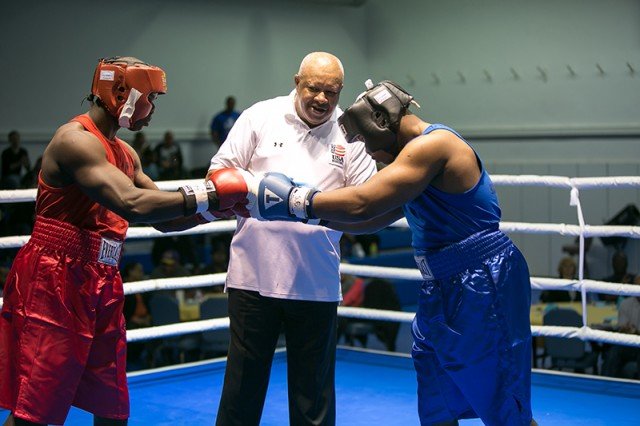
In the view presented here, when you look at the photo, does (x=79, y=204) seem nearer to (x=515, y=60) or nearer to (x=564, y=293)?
(x=564, y=293)

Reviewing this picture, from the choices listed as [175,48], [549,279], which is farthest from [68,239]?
[175,48]

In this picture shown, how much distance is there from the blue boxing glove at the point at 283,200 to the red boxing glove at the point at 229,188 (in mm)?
66

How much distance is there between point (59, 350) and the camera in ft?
9.86

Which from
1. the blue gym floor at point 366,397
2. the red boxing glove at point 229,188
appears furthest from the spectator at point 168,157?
the red boxing glove at point 229,188

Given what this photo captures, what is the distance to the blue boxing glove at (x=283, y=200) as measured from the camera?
2.94 metres

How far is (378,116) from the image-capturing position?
118 inches

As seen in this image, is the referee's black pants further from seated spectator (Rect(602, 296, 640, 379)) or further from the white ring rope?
seated spectator (Rect(602, 296, 640, 379))

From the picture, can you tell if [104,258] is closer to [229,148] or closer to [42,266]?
[42,266]

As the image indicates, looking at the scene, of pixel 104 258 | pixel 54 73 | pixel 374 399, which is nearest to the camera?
pixel 104 258

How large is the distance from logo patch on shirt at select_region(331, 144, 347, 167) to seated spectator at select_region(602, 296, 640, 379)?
330 cm

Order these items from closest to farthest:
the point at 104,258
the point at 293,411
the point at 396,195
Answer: the point at 396,195, the point at 104,258, the point at 293,411

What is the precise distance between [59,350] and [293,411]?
91 cm

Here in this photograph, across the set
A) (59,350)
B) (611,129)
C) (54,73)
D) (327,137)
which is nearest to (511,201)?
(611,129)

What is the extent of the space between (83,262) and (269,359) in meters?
0.80
